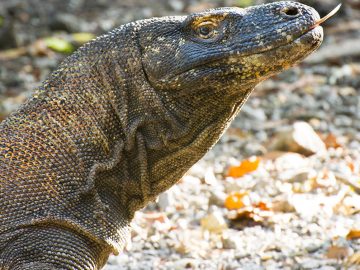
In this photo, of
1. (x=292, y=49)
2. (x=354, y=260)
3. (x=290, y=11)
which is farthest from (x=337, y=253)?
(x=290, y=11)

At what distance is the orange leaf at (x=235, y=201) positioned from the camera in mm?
8203

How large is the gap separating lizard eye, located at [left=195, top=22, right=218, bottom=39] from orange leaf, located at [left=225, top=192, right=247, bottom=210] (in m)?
2.95

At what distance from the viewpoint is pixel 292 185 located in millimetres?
8969

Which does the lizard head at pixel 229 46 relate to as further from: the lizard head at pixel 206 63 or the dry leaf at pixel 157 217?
the dry leaf at pixel 157 217

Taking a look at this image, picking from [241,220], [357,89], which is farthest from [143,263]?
[357,89]

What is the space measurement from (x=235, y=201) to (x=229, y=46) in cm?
302

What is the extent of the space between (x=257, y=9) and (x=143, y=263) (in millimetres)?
2834

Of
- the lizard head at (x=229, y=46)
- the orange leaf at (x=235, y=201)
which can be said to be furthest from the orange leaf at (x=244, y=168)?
the lizard head at (x=229, y=46)

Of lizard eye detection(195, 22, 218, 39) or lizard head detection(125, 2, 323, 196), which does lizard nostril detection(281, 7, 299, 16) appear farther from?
lizard eye detection(195, 22, 218, 39)

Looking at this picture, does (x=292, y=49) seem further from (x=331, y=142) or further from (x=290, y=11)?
(x=331, y=142)

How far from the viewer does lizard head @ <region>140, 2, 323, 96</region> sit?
17.6 feet

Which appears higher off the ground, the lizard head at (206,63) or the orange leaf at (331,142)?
the lizard head at (206,63)

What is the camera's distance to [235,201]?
324 inches

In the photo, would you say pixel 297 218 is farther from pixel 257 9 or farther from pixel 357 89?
pixel 357 89
